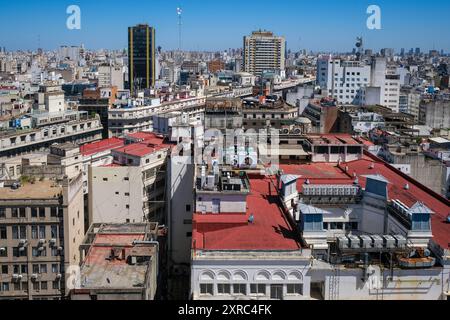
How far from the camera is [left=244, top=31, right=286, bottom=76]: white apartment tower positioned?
8425cm

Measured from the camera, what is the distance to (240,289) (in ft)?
35.3

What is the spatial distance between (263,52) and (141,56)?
21.0m

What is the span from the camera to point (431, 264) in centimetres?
1080

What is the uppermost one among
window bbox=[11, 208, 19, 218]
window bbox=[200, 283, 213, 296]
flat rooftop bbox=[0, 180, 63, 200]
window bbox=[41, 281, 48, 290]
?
flat rooftop bbox=[0, 180, 63, 200]

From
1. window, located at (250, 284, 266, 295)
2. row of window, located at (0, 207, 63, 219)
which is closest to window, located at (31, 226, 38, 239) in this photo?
row of window, located at (0, 207, 63, 219)

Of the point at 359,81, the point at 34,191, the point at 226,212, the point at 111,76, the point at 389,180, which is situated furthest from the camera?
the point at 111,76

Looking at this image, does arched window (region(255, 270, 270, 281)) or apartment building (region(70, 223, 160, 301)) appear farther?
apartment building (region(70, 223, 160, 301))

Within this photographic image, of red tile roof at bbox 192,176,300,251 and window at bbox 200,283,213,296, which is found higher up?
red tile roof at bbox 192,176,300,251

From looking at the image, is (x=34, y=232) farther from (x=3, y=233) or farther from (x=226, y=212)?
(x=226, y=212)

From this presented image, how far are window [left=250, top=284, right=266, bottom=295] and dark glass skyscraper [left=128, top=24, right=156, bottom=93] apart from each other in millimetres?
64251

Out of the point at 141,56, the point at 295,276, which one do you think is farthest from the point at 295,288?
the point at 141,56

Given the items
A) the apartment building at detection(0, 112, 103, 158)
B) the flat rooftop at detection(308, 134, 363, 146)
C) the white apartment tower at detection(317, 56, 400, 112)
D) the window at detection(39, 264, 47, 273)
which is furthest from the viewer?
the white apartment tower at detection(317, 56, 400, 112)

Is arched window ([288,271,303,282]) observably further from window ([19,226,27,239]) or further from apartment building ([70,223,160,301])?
window ([19,226,27,239])

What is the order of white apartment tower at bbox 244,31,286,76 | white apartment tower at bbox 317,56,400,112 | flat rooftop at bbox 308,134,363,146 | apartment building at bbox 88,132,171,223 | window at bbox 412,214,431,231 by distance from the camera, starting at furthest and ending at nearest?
white apartment tower at bbox 244,31,286,76 → white apartment tower at bbox 317,56,400,112 → flat rooftop at bbox 308,134,363,146 → apartment building at bbox 88,132,171,223 → window at bbox 412,214,431,231
